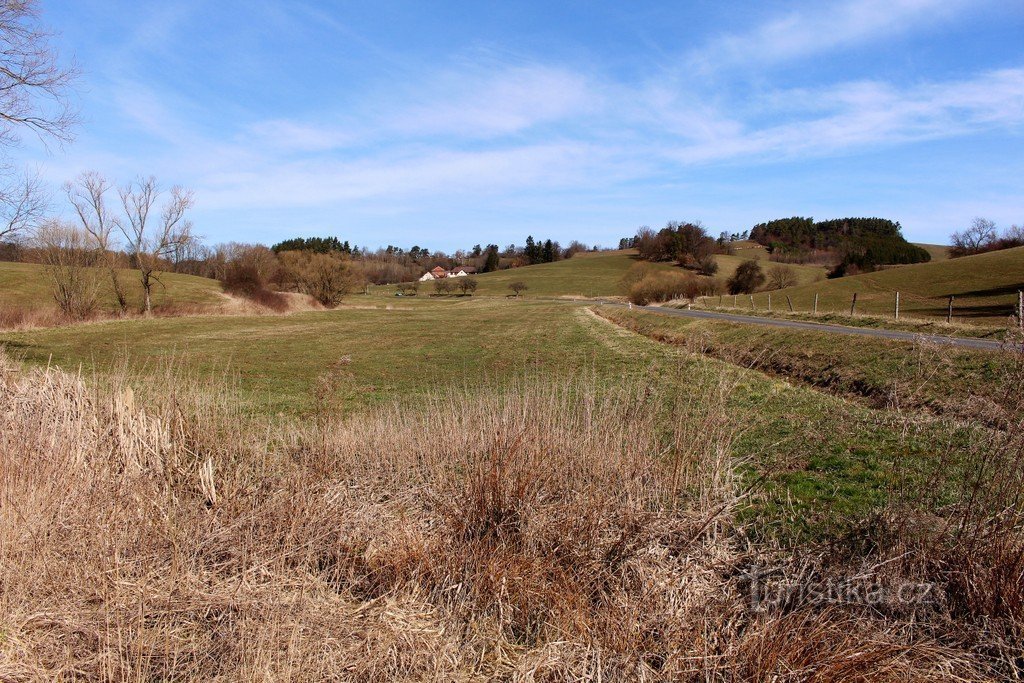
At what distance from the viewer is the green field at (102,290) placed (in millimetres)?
41725

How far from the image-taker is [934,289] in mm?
53281

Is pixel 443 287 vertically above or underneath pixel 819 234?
underneath

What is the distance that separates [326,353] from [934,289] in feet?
180

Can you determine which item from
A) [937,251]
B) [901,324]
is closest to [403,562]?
[901,324]

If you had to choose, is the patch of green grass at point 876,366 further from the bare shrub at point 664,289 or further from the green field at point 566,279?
the green field at point 566,279

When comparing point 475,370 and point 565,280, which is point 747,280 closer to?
point 565,280

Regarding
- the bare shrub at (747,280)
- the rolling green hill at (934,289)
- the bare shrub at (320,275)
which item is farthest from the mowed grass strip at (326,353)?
the bare shrub at (747,280)

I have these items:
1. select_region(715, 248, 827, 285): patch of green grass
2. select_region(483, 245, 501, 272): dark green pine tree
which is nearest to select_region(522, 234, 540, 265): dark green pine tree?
select_region(483, 245, 501, 272): dark green pine tree

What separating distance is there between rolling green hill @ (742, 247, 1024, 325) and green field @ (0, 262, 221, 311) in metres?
52.4

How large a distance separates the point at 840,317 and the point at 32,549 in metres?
28.6

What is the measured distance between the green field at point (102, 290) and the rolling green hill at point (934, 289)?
52393mm

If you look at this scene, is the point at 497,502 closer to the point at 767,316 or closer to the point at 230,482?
the point at 230,482

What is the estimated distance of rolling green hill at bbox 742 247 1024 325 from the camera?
42062 mm

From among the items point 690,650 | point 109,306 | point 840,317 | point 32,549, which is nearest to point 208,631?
point 32,549
